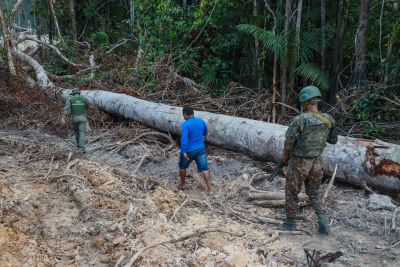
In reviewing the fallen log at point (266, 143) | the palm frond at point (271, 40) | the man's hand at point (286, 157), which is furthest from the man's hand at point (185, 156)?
the palm frond at point (271, 40)

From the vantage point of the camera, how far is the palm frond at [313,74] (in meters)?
9.62

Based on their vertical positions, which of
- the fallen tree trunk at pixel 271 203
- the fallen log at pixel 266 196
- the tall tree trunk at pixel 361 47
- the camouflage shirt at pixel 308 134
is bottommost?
the fallen tree trunk at pixel 271 203

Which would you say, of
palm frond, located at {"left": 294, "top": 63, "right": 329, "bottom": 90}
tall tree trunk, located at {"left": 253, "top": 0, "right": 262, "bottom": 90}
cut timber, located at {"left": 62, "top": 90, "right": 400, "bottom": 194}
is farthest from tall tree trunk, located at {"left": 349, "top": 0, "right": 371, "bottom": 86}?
cut timber, located at {"left": 62, "top": 90, "right": 400, "bottom": 194}

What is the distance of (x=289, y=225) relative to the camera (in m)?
5.07

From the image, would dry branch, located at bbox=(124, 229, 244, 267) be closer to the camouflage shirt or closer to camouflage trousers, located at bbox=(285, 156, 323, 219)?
camouflage trousers, located at bbox=(285, 156, 323, 219)

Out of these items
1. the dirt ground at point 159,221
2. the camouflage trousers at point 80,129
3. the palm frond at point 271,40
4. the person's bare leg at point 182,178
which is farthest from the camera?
the palm frond at point 271,40

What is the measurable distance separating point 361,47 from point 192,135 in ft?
16.7

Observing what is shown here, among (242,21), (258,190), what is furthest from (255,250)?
(242,21)

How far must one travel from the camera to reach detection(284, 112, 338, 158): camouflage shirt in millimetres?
4844

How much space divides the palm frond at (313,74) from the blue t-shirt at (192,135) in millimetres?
4252

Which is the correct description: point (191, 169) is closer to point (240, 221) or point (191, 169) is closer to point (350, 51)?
point (240, 221)

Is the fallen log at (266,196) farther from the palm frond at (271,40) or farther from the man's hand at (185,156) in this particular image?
the palm frond at (271,40)

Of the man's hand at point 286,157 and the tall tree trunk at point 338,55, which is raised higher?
the tall tree trunk at point 338,55

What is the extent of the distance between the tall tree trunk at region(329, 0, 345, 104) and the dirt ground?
407 cm
